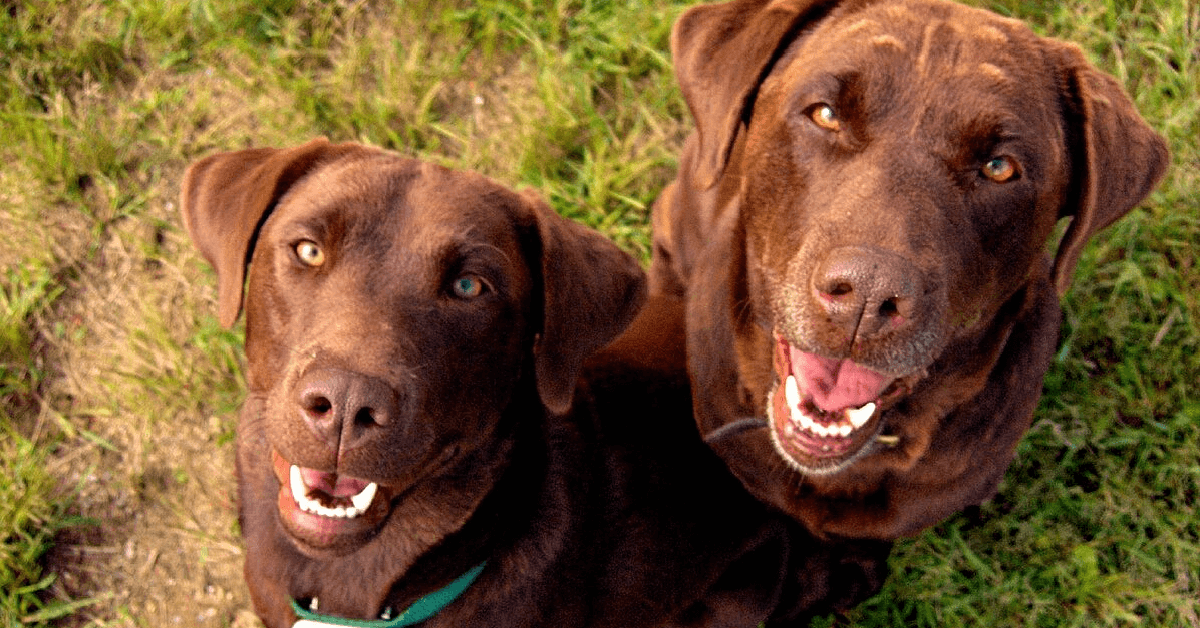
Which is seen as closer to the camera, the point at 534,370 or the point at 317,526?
the point at 317,526

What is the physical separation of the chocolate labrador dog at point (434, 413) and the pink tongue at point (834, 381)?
1.93 feet

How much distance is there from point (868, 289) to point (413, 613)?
1.66 metres

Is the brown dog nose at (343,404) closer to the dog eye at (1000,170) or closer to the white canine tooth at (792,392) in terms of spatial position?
the white canine tooth at (792,392)

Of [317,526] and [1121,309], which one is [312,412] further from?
[1121,309]

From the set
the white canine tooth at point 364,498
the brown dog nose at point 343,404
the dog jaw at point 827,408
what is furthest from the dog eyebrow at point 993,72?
the white canine tooth at point 364,498

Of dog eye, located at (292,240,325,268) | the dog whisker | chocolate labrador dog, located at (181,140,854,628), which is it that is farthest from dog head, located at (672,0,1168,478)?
dog eye, located at (292,240,325,268)

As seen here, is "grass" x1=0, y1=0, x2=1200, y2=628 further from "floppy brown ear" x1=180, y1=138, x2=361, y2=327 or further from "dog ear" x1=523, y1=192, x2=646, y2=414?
"dog ear" x1=523, y1=192, x2=646, y2=414

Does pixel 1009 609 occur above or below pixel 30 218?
below

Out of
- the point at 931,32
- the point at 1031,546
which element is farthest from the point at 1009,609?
the point at 931,32

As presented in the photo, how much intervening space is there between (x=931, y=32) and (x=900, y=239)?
669 mm

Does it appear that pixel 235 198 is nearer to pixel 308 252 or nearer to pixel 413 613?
pixel 308 252

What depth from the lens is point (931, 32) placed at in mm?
3246

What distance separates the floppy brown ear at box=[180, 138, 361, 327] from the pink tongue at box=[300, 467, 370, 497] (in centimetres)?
53

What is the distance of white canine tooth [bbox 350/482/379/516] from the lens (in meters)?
3.28
